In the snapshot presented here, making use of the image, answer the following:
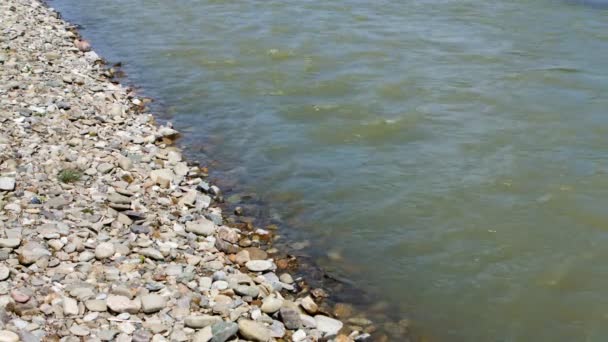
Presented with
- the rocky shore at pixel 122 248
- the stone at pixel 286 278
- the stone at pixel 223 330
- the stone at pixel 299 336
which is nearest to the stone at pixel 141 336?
the rocky shore at pixel 122 248

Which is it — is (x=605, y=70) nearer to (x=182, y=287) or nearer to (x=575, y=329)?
(x=575, y=329)

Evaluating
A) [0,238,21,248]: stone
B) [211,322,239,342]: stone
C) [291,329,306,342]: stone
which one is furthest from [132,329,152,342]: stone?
[0,238,21,248]: stone

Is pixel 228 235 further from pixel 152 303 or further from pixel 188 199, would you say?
pixel 152 303

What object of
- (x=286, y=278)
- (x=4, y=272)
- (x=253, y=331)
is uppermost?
(x=4, y=272)

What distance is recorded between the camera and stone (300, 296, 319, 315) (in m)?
7.63

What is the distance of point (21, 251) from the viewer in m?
7.50

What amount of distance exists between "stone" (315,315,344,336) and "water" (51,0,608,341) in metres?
0.85

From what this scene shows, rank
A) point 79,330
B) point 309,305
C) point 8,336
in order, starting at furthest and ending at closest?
point 309,305, point 79,330, point 8,336

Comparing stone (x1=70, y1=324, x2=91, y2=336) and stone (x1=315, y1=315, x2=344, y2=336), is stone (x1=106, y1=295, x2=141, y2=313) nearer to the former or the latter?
stone (x1=70, y1=324, x2=91, y2=336)

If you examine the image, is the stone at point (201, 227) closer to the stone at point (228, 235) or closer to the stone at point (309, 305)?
the stone at point (228, 235)

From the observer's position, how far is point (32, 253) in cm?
748

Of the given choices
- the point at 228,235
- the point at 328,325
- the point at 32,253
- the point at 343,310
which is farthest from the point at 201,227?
the point at 328,325

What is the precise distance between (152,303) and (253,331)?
1.10 m

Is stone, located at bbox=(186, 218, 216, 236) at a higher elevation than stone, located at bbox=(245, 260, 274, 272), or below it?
higher
